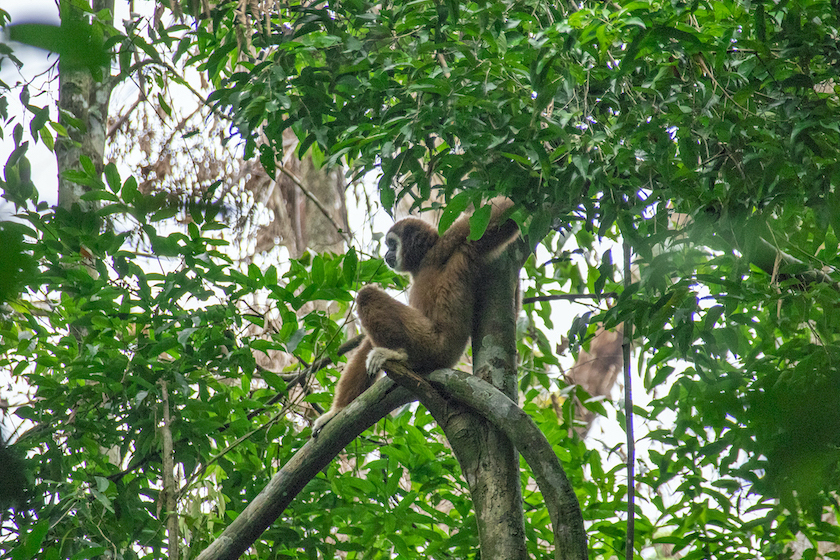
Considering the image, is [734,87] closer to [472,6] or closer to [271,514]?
[472,6]

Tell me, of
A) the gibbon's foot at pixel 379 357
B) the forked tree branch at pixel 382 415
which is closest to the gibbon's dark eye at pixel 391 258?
the gibbon's foot at pixel 379 357

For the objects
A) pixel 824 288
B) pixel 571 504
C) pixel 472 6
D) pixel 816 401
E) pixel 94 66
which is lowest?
pixel 816 401

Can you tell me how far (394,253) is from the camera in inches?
241

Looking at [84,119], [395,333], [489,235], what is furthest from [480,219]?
[84,119]

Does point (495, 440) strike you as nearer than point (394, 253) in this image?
Yes

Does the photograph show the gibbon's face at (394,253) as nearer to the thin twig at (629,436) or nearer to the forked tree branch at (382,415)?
the forked tree branch at (382,415)

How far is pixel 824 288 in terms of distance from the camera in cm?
306

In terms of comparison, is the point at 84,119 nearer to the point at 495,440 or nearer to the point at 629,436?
the point at 495,440

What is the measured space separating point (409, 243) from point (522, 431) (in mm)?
2764

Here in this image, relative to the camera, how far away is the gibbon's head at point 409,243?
5.87 metres

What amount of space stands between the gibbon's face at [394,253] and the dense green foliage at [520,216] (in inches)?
53.1

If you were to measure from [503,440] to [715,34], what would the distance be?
227 cm

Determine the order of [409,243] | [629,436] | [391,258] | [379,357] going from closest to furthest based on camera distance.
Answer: [629,436] → [379,357] → [409,243] → [391,258]

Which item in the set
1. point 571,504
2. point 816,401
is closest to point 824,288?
point 571,504
